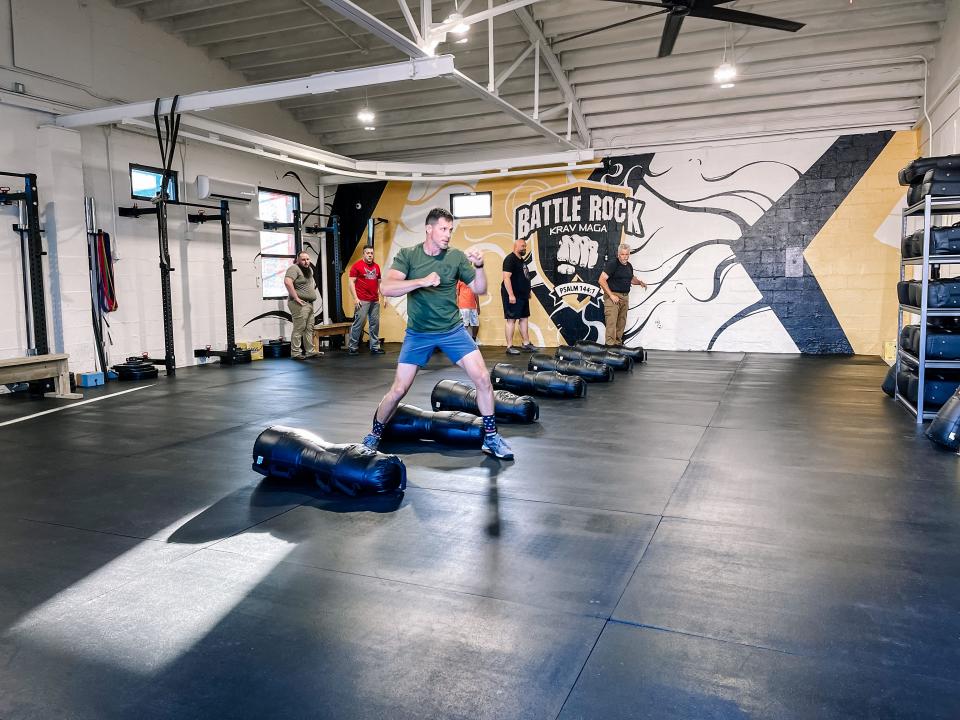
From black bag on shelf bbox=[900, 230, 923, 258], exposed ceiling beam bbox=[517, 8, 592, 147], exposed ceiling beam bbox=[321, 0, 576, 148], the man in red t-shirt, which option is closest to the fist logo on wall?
exposed ceiling beam bbox=[517, 8, 592, 147]

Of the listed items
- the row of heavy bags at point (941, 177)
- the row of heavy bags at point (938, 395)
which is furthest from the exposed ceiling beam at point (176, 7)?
the row of heavy bags at point (938, 395)

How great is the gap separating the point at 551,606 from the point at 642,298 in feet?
30.6

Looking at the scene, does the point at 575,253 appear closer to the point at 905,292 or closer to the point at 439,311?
the point at 905,292

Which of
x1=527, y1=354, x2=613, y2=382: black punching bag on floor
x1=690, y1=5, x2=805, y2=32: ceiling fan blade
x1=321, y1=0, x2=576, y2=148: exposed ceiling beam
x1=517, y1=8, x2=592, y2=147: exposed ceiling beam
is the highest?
x1=517, y1=8, x2=592, y2=147: exposed ceiling beam

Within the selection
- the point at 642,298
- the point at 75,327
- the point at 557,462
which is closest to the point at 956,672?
the point at 557,462

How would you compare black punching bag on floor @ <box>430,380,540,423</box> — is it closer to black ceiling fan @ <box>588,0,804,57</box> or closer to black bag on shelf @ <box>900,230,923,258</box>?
black ceiling fan @ <box>588,0,804,57</box>

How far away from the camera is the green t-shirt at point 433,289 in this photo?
4.29m

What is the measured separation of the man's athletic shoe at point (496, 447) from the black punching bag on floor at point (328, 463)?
80 cm

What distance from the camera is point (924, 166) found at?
217 inches

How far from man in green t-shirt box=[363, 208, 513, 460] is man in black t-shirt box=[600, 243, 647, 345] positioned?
6050 millimetres

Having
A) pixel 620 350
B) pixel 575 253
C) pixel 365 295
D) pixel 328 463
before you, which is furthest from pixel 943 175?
pixel 365 295

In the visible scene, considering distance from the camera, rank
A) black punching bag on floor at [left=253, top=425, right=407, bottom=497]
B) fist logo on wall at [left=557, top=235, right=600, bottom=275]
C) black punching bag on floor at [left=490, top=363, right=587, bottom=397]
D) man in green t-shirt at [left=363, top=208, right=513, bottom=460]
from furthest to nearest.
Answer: fist logo on wall at [left=557, top=235, right=600, bottom=275] < black punching bag on floor at [left=490, top=363, right=587, bottom=397] < man in green t-shirt at [left=363, top=208, right=513, bottom=460] < black punching bag on floor at [left=253, top=425, right=407, bottom=497]

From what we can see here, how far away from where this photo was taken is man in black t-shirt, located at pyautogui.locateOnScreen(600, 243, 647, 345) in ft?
33.2

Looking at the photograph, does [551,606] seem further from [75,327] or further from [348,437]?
[75,327]
